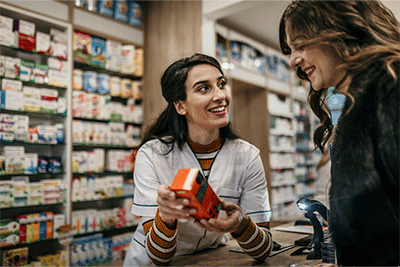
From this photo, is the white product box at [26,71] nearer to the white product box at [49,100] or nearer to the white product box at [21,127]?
the white product box at [49,100]

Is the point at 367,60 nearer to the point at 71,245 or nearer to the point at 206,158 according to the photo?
the point at 206,158

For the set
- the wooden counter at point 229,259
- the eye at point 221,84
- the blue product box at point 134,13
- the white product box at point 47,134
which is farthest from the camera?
the blue product box at point 134,13

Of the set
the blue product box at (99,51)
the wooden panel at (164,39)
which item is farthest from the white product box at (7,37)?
the wooden panel at (164,39)

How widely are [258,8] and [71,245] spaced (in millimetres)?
3732

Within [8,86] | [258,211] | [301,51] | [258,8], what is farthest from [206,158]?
[258,8]

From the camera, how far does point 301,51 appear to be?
3.25 feet

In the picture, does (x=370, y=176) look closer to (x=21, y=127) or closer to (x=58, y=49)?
(x=21, y=127)

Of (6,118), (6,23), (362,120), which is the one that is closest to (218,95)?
(362,120)

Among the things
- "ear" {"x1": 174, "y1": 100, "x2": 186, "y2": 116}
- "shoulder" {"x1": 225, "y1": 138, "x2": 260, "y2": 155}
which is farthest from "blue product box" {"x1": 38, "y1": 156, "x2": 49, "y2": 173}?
"shoulder" {"x1": 225, "y1": 138, "x2": 260, "y2": 155}

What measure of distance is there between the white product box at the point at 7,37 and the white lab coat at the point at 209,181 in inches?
94.5

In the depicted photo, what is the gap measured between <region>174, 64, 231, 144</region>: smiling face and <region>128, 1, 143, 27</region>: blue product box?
3152 millimetres

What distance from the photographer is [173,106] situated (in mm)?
1732

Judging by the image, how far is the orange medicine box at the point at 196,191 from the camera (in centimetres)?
96

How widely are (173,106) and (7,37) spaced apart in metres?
2.41
